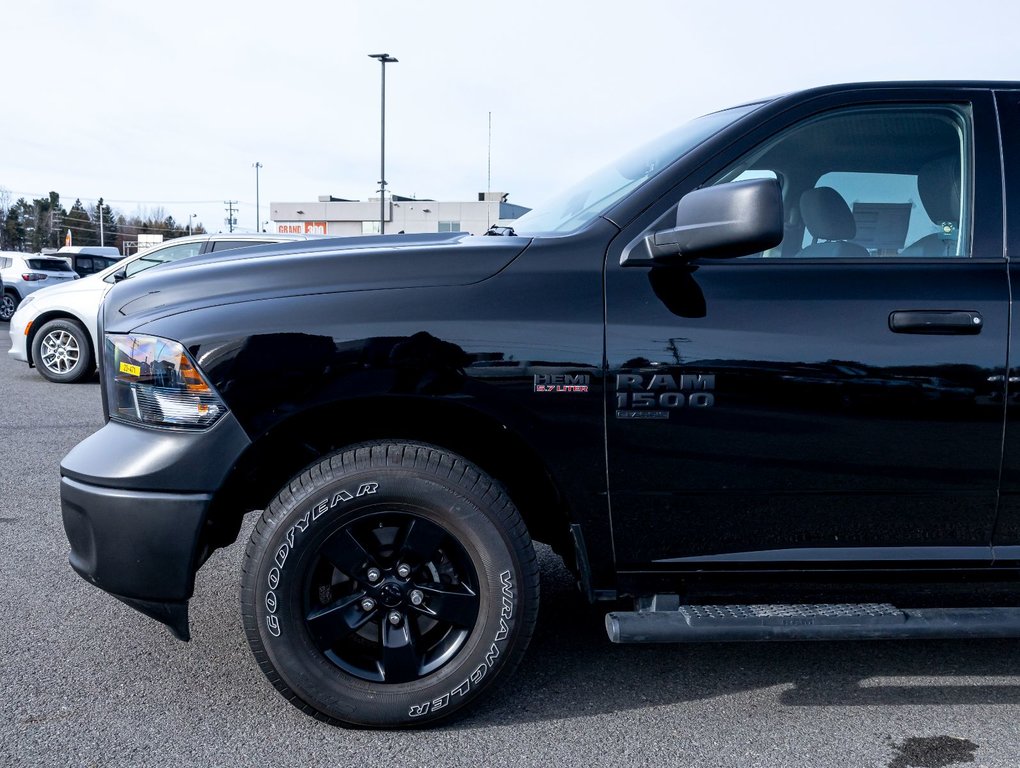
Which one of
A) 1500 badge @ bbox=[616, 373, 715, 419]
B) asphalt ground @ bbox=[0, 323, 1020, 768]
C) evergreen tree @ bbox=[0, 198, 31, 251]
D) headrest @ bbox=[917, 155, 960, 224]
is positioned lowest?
asphalt ground @ bbox=[0, 323, 1020, 768]

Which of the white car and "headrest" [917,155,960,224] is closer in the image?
"headrest" [917,155,960,224]

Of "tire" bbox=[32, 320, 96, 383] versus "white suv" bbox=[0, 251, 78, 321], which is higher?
"white suv" bbox=[0, 251, 78, 321]

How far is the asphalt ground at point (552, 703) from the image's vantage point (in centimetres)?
253

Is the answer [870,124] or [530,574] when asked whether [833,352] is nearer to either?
[870,124]

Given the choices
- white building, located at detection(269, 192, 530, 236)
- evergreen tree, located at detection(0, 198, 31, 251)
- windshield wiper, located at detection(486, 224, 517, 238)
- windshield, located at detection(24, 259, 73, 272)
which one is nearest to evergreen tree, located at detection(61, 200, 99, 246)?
evergreen tree, located at detection(0, 198, 31, 251)

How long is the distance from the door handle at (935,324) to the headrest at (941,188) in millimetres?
384

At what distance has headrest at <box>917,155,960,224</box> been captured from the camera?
278cm

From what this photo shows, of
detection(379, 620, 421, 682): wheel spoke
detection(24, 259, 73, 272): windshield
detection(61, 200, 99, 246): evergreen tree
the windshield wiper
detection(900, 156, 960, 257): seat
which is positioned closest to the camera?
detection(379, 620, 421, 682): wheel spoke

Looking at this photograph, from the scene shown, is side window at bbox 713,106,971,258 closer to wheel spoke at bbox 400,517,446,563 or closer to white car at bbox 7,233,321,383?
wheel spoke at bbox 400,517,446,563

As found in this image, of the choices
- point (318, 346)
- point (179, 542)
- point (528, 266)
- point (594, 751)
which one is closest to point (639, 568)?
point (594, 751)

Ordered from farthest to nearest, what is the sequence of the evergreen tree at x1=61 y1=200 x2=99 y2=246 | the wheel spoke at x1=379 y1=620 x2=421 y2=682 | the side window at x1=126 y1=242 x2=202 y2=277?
the evergreen tree at x1=61 y1=200 x2=99 y2=246 → the side window at x1=126 y1=242 x2=202 y2=277 → the wheel spoke at x1=379 y1=620 x2=421 y2=682

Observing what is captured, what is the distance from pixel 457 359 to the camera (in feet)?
8.23

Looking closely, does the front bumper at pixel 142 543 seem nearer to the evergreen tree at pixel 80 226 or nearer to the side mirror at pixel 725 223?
the side mirror at pixel 725 223

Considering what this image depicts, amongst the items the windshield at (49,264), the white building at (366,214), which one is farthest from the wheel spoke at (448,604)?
the white building at (366,214)
